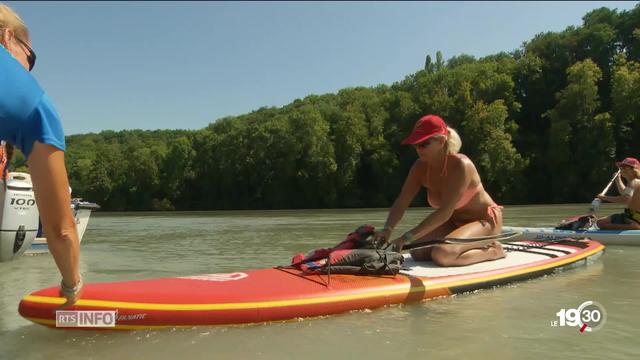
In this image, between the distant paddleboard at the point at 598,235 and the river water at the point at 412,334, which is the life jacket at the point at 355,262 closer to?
the river water at the point at 412,334

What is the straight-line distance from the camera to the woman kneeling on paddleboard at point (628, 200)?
8.35 meters

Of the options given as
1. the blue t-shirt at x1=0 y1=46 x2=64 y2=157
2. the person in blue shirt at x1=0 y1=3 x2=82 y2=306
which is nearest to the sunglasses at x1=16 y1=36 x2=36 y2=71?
the person in blue shirt at x1=0 y1=3 x2=82 y2=306

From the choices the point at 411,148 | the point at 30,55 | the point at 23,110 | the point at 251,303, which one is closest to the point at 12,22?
the point at 30,55

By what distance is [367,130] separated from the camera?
152 feet

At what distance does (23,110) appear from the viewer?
1565mm

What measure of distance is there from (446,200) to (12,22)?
3.72 metres

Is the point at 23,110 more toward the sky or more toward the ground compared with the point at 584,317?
more toward the sky

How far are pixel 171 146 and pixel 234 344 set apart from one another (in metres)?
54.6

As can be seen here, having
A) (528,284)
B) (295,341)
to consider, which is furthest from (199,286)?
(528,284)

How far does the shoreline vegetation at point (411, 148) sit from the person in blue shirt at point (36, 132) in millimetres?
35551

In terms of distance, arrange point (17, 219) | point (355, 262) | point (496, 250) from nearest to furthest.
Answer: point (355, 262) < point (496, 250) < point (17, 219)

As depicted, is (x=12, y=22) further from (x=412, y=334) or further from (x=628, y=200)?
(x=628, y=200)

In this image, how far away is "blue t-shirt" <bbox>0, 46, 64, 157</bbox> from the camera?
1536 millimetres

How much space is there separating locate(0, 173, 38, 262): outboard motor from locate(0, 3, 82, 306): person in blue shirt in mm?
5458
